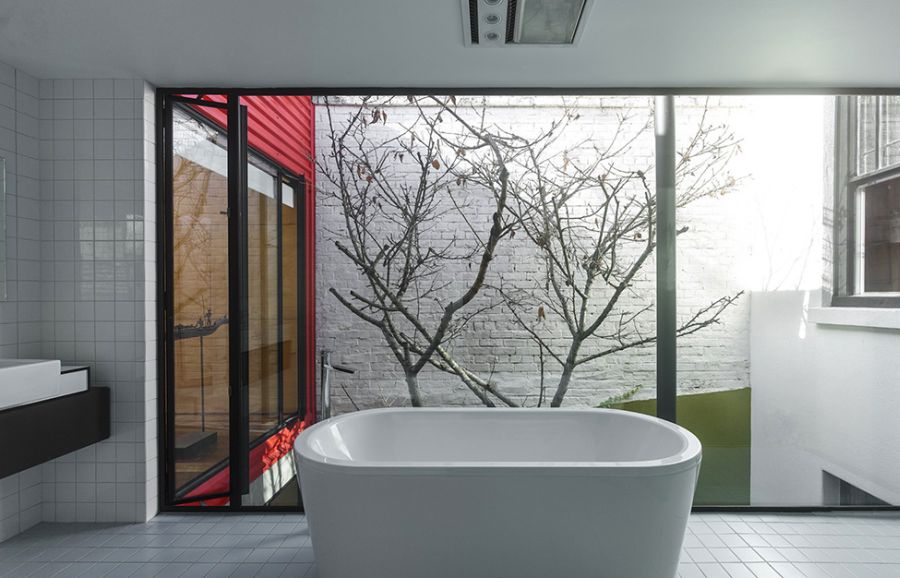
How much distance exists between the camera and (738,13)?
7.61 ft

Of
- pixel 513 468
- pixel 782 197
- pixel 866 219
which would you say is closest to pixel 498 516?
pixel 513 468

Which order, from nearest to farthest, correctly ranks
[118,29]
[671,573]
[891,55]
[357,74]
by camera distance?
[671,573], [118,29], [891,55], [357,74]

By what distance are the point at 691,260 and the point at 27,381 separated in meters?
3.25

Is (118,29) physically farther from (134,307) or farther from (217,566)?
(217,566)

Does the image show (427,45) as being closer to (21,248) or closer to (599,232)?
(599,232)

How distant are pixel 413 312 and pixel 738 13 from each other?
2.01 meters

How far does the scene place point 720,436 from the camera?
127 inches

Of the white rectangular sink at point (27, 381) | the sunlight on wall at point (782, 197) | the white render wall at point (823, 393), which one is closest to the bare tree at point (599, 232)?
the sunlight on wall at point (782, 197)

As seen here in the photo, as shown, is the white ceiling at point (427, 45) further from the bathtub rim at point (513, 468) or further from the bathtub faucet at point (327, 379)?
the bathtub rim at point (513, 468)

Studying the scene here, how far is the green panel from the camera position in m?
3.21

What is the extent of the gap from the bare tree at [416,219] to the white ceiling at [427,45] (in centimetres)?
30

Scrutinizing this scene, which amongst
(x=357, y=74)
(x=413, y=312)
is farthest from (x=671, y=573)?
(x=357, y=74)

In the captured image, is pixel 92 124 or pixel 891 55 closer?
pixel 891 55

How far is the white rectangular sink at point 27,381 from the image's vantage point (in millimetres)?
2465
